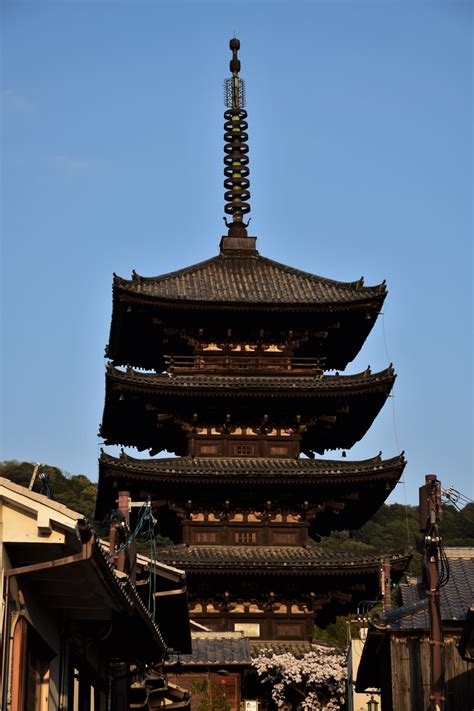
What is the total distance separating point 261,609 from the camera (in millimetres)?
43094

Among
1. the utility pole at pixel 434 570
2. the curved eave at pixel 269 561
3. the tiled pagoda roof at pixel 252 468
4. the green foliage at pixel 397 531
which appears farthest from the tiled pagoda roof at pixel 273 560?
the green foliage at pixel 397 531

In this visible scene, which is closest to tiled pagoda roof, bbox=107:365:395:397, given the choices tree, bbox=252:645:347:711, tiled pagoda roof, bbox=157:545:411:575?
tiled pagoda roof, bbox=157:545:411:575

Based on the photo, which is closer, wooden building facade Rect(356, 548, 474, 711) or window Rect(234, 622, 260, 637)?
wooden building facade Rect(356, 548, 474, 711)

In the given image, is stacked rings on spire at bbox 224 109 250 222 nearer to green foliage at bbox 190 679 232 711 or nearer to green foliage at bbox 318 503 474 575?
green foliage at bbox 190 679 232 711

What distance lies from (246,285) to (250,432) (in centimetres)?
585

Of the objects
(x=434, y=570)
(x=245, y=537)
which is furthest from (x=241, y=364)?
(x=434, y=570)

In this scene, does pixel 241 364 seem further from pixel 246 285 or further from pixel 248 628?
pixel 248 628

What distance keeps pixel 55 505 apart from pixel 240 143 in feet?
140

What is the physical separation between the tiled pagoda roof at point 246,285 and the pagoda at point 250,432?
0.08m

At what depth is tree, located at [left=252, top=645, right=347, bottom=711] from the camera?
40.3 meters

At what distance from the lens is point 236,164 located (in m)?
53.8

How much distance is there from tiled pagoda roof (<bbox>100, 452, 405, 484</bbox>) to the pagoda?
5 centimetres

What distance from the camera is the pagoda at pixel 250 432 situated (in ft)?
141

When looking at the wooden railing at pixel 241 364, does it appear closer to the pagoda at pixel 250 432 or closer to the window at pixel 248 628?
the pagoda at pixel 250 432
